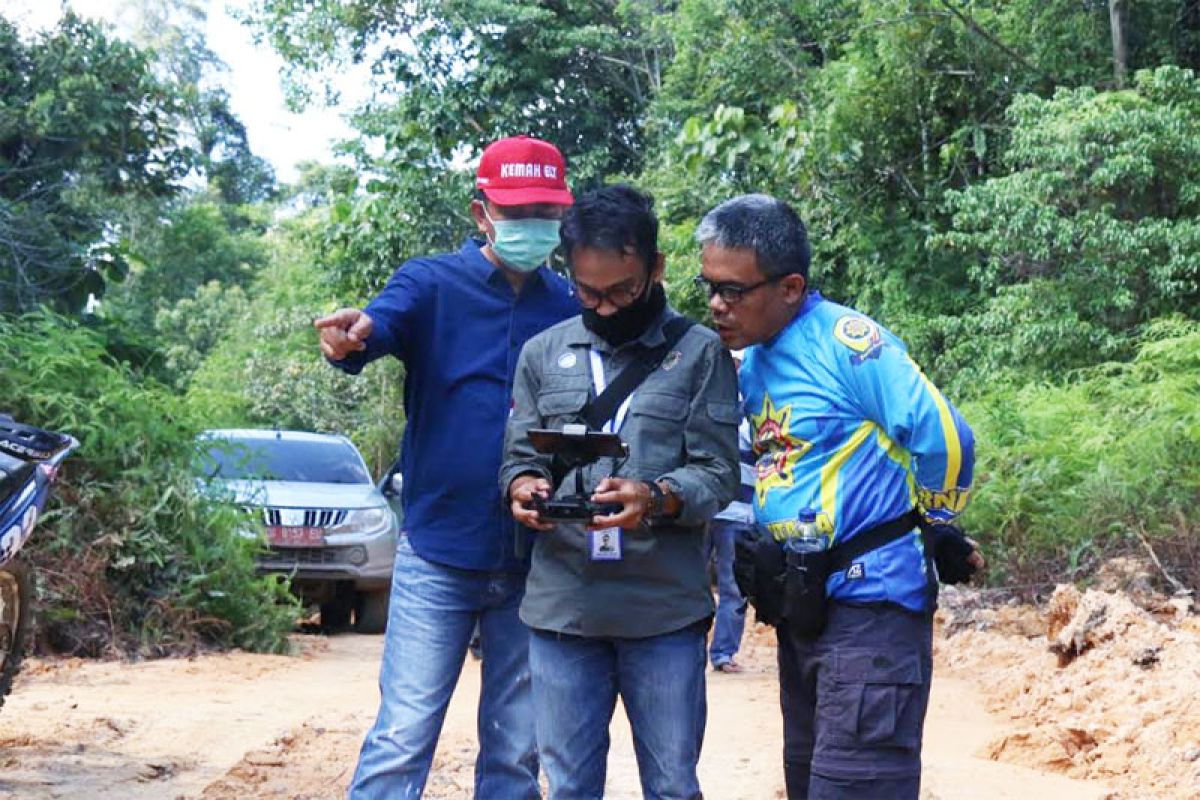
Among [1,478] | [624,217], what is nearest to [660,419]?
[624,217]

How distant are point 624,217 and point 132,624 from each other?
287 inches

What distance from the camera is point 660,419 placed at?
3.96 meters

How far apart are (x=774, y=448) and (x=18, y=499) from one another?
118 inches

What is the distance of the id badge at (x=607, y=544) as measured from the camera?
12.7 feet

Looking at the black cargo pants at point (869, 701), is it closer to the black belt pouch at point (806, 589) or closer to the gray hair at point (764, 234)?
the black belt pouch at point (806, 589)

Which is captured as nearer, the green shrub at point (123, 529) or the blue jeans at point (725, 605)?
the blue jeans at point (725, 605)

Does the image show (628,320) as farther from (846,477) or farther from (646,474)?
(846,477)

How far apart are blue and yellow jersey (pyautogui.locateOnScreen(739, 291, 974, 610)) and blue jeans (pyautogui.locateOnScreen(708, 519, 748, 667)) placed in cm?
530

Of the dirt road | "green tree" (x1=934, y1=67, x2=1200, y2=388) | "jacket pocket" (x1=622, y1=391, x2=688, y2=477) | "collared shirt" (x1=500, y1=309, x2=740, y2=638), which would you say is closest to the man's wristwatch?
"collared shirt" (x1=500, y1=309, x2=740, y2=638)

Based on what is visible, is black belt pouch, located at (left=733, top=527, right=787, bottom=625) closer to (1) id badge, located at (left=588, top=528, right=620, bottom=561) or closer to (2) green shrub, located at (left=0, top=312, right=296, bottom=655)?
(1) id badge, located at (left=588, top=528, right=620, bottom=561)

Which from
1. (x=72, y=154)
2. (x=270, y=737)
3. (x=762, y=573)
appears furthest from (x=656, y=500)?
(x=72, y=154)

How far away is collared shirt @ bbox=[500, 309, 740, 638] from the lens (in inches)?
154

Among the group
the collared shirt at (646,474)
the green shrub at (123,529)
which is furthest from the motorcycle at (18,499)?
the green shrub at (123,529)

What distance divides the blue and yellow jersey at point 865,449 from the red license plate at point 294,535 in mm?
8936
